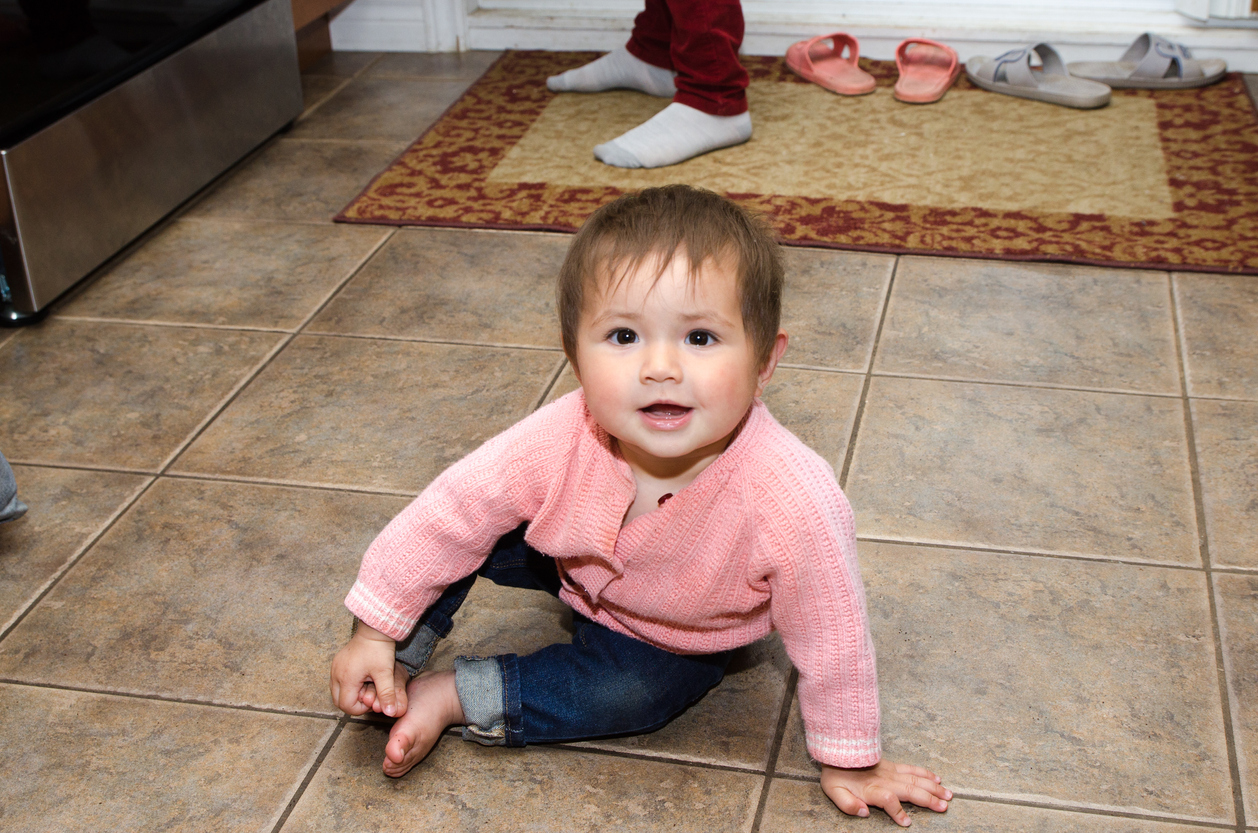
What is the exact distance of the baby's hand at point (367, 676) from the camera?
3.23ft

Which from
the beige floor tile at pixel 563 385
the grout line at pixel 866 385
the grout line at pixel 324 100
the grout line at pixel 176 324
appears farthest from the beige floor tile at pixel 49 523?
the grout line at pixel 324 100

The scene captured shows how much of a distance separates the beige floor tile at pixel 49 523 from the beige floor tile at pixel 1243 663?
1.08 meters

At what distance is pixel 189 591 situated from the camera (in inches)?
47.1

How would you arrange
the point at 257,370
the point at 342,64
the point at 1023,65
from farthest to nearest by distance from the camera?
1. the point at 342,64
2. the point at 1023,65
3. the point at 257,370

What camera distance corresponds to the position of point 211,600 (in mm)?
1184

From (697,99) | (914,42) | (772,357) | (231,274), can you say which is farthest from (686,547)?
(914,42)

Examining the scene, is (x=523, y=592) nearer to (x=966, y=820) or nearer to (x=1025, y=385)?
(x=966, y=820)

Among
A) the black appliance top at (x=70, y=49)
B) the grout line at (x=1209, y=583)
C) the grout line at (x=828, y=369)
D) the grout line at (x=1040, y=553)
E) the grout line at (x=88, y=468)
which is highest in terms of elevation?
the black appliance top at (x=70, y=49)

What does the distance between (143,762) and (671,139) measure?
152 cm

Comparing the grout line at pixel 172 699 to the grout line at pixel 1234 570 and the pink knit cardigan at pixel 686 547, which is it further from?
the grout line at pixel 1234 570

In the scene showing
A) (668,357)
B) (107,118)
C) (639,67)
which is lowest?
(639,67)

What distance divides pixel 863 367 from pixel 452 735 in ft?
2.53

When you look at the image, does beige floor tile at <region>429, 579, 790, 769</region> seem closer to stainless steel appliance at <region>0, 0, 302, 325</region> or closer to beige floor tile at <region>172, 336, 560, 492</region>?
beige floor tile at <region>172, 336, 560, 492</region>

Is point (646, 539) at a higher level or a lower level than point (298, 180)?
higher
